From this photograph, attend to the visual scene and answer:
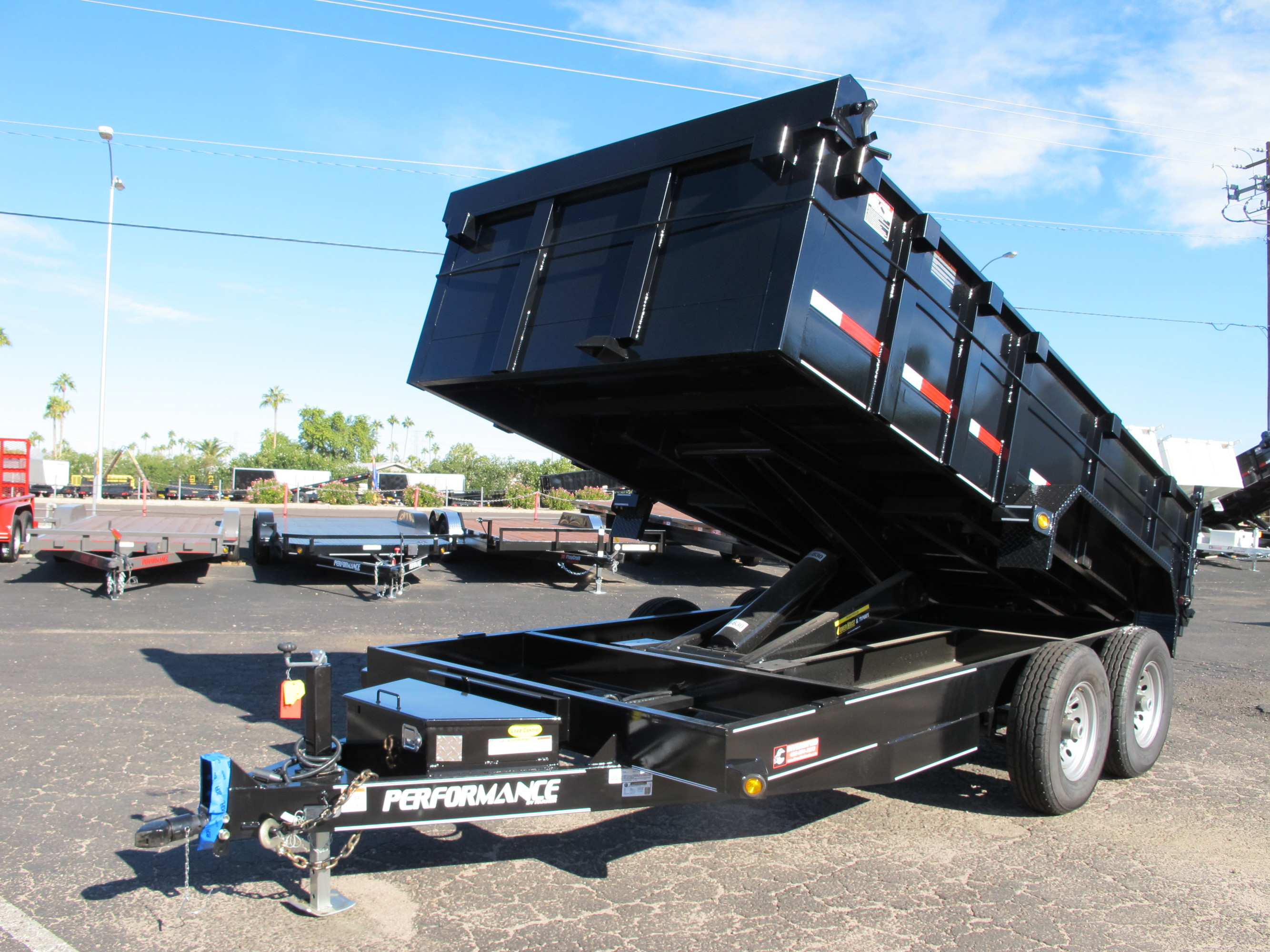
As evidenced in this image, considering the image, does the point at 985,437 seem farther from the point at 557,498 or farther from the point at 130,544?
the point at 557,498

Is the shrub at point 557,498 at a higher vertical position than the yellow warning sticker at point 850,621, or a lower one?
lower

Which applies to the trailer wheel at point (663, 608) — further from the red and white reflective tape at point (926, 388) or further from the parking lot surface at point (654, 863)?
the red and white reflective tape at point (926, 388)

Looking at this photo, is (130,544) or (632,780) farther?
(130,544)

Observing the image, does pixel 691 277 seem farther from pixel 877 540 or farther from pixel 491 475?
pixel 491 475

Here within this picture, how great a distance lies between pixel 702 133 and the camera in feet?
12.5

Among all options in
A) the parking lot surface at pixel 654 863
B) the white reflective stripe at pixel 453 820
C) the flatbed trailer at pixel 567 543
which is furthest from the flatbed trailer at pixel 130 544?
the white reflective stripe at pixel 453 820

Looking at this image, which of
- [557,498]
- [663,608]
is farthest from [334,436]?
[663,608]

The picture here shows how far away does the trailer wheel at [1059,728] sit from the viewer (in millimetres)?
4430

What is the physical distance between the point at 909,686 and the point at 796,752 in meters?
0.81

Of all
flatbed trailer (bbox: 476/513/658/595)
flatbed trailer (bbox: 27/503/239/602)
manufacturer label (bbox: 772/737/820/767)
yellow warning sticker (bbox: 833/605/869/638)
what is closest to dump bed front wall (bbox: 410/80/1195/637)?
yellow warning sticker (bbox: 833/605/869/638)

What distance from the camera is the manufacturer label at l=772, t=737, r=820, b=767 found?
132 inches

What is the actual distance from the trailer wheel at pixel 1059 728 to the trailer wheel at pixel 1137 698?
20 centimetres

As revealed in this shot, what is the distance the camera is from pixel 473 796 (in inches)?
122

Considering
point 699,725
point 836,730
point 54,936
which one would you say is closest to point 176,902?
point 54,936
